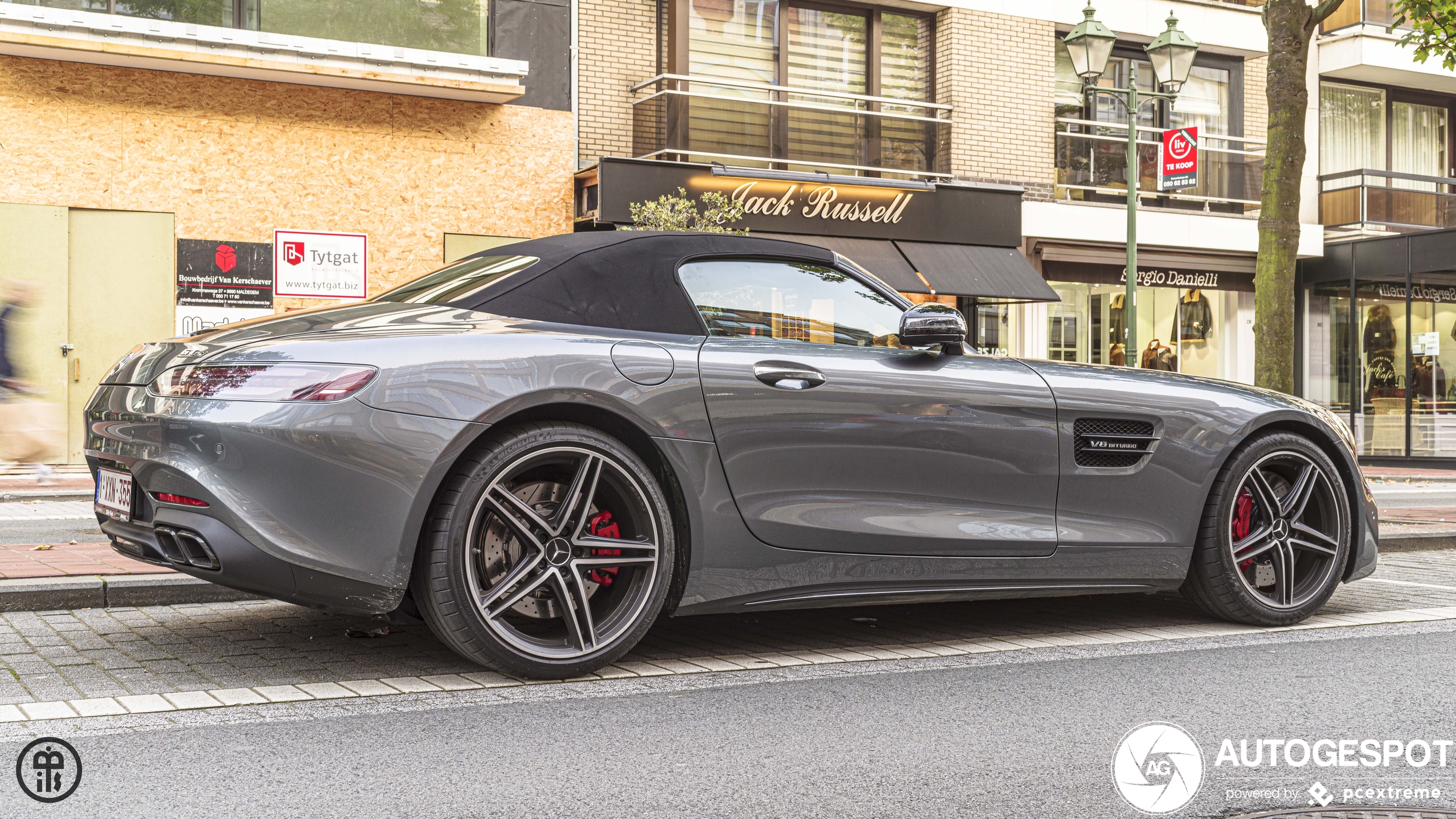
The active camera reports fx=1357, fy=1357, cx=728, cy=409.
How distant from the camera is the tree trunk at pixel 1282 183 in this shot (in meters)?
11.3

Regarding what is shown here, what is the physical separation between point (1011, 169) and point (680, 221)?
22.8ft

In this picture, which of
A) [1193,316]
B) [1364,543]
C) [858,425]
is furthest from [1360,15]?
[858,425]

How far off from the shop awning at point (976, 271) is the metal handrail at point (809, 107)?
1.89 meters

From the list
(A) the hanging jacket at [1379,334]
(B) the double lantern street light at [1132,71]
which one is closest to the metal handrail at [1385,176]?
(A) the hanging jacket at [1379,334]

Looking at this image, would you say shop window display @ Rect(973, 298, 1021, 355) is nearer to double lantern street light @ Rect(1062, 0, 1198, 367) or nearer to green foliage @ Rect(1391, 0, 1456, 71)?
double lantern street light @ Rect(1062, 0, 1198, 367)

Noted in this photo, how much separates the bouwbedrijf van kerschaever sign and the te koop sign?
0.50 ft

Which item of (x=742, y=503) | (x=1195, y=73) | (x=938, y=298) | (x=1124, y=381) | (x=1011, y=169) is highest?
(x=1195, y=73)

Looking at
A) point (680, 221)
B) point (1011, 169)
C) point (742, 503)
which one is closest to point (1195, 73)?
point (1011, 169)

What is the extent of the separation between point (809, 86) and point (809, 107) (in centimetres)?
67

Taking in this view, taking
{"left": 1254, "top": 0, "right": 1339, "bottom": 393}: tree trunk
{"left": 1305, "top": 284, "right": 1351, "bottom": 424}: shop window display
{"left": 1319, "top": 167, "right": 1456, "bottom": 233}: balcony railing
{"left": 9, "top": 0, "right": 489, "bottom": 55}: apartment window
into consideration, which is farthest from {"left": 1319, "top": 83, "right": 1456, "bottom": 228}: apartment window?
{"left": 9, "top": 0, "right": 489, "bottom": 55}: apartment window

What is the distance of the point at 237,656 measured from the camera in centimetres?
442

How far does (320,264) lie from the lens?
1600 cm

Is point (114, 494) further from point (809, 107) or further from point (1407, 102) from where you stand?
point (1407, 102)

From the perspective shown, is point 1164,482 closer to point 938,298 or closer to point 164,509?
point 164,509
